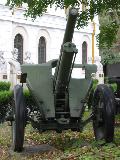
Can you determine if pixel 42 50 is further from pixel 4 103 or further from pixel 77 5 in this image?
pixel 77 5

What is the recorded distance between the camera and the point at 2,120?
1543cm

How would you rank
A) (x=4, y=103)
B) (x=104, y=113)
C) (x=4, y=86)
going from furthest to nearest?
(x=4, y=86), (x=4, y=103), (x=104, y=113)

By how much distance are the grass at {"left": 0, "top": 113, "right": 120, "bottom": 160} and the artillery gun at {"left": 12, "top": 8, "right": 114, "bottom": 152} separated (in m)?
0.28

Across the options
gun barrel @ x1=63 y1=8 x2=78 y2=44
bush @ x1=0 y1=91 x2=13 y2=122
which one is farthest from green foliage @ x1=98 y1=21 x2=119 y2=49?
gun barrel @ x1=63 y1=8 x2=78 y2=44

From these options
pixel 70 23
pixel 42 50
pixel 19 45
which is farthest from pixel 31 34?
pixel 70 23

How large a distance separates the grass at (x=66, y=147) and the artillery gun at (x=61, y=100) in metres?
0.28

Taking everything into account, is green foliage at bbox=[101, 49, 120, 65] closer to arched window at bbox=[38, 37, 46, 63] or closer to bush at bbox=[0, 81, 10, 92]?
arched window at bbox=[38, 37, 46, 63]

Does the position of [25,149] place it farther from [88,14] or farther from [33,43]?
[33,43]

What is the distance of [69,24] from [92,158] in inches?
91.5

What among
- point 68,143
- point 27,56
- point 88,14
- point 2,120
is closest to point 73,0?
point 88,14

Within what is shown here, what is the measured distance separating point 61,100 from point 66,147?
0.90 metres

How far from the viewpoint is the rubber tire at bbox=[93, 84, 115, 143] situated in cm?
823

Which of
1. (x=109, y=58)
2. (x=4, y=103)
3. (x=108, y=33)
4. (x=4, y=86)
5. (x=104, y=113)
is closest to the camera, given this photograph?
(x=104, y=113)

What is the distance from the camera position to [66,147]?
337 inches
